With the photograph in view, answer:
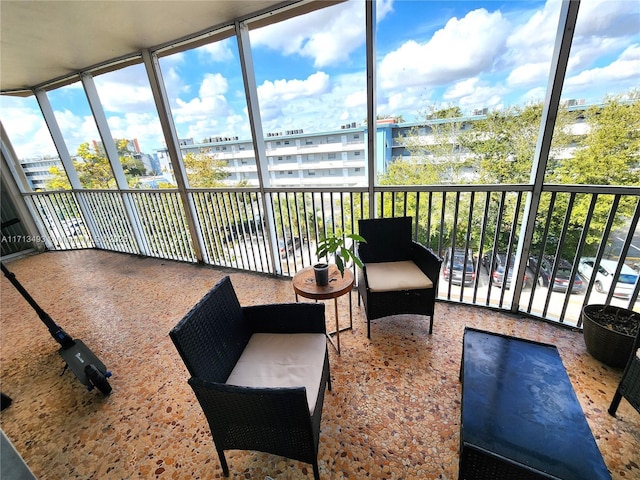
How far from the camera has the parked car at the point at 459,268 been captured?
246 centimetres

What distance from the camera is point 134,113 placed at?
359 centimetres

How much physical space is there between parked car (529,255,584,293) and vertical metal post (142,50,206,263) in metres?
4.06

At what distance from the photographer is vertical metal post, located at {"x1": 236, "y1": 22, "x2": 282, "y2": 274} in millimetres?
2509

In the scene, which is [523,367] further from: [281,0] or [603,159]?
[281,0]

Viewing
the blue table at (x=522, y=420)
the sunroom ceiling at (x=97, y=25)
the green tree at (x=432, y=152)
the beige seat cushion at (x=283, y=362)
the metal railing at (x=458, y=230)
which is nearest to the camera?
the blue table at (x=522, y=420)

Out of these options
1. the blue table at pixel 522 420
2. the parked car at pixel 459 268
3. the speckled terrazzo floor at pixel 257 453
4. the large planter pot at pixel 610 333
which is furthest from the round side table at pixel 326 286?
the large planter pot at pixel 610 333

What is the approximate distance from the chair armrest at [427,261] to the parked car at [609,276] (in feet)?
3.93

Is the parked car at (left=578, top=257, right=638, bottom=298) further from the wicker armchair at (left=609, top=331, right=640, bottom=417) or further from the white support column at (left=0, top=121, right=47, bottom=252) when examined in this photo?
the white support column at (left=0, top=121, right=47, bottom=252)

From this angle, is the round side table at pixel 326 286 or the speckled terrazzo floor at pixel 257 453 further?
the round side table at pixel 326 286

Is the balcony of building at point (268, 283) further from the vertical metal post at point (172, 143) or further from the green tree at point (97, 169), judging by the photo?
the green tree at point (97, 169)

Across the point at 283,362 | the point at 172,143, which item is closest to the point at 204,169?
the point at 172,143

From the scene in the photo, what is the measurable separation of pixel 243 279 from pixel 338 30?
2.95 meters

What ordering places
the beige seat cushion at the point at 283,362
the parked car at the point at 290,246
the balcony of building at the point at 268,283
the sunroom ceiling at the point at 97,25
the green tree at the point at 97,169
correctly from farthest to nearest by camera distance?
the green tree at the point at 97,169
the parked car at the point at 290,246
the sunroom ceiling at the point at 97,25
the balcony of building at the point at 268,283
the beige seat cushion at the point at 283,362

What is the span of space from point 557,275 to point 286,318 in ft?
7.54
